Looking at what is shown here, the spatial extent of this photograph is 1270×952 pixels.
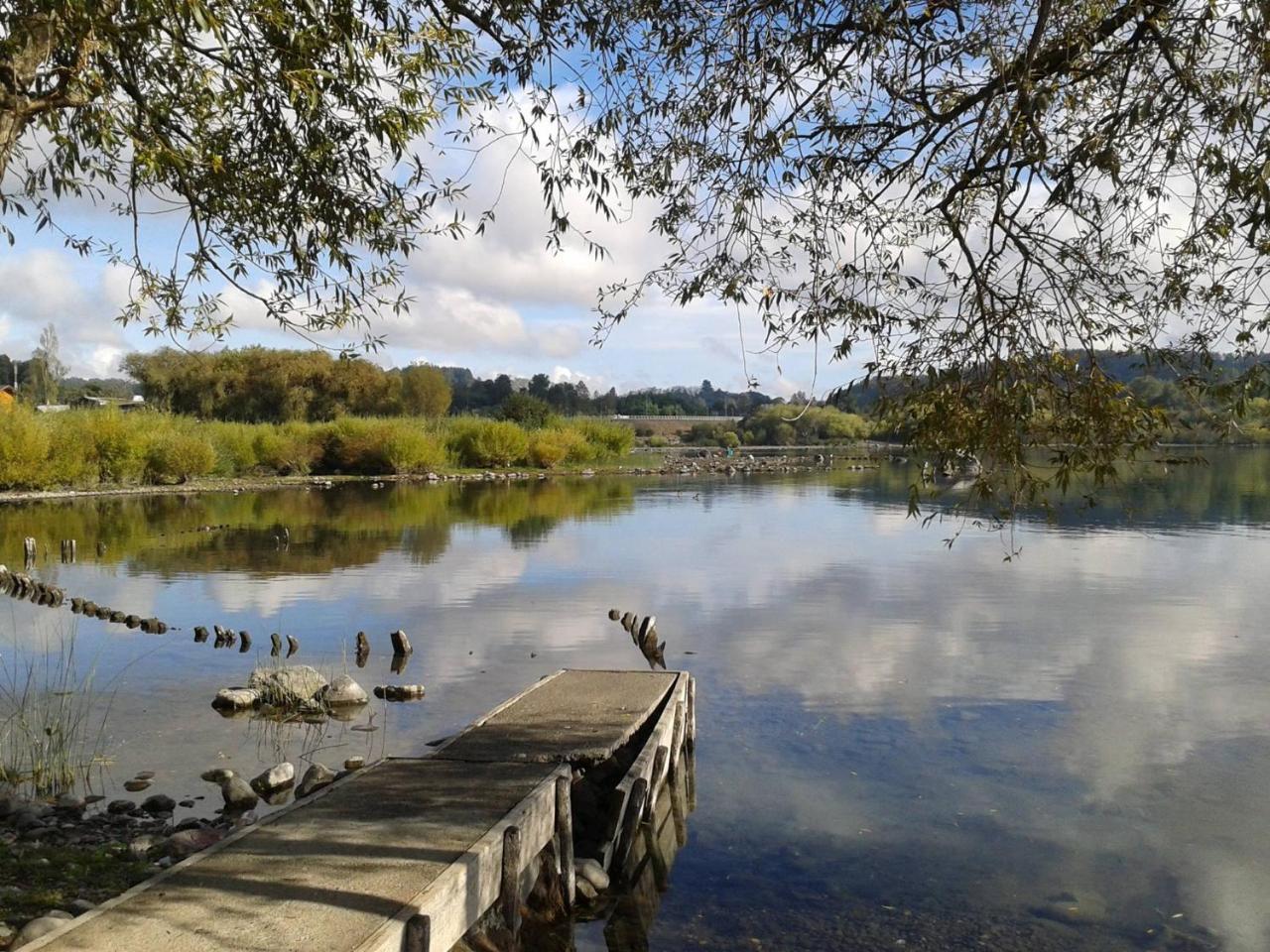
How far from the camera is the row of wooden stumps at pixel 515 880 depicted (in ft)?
15.7

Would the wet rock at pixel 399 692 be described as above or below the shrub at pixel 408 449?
below

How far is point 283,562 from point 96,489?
1894 centimetres

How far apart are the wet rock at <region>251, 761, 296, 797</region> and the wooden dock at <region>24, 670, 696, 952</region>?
4.95 feet

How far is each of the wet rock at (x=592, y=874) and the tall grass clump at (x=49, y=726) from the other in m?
4.06

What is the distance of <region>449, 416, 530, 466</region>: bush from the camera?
181 feet

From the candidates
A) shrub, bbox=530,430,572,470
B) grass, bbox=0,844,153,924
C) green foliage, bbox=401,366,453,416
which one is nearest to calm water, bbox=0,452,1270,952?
grass, bbox=0,844,153,924

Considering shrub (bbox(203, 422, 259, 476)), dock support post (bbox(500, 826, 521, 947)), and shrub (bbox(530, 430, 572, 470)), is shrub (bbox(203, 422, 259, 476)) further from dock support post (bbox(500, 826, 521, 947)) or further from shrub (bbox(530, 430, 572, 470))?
dock support post (bbox(500, 826, 521, 947))

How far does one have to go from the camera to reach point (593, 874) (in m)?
7.14

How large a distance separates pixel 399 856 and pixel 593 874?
1.92 metres

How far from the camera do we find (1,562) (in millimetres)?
20625

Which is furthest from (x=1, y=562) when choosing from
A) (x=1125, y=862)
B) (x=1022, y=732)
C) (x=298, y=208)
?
(x=1125, y=862)

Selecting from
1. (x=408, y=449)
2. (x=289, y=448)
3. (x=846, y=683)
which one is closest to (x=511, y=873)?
(x=846, y=683)

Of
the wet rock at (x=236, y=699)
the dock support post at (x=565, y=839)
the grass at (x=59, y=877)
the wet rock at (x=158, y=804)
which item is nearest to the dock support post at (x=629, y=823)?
the dock support post at (x=565, y=839)

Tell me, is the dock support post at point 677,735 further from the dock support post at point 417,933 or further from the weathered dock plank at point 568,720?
the dock support post at point 417,933
